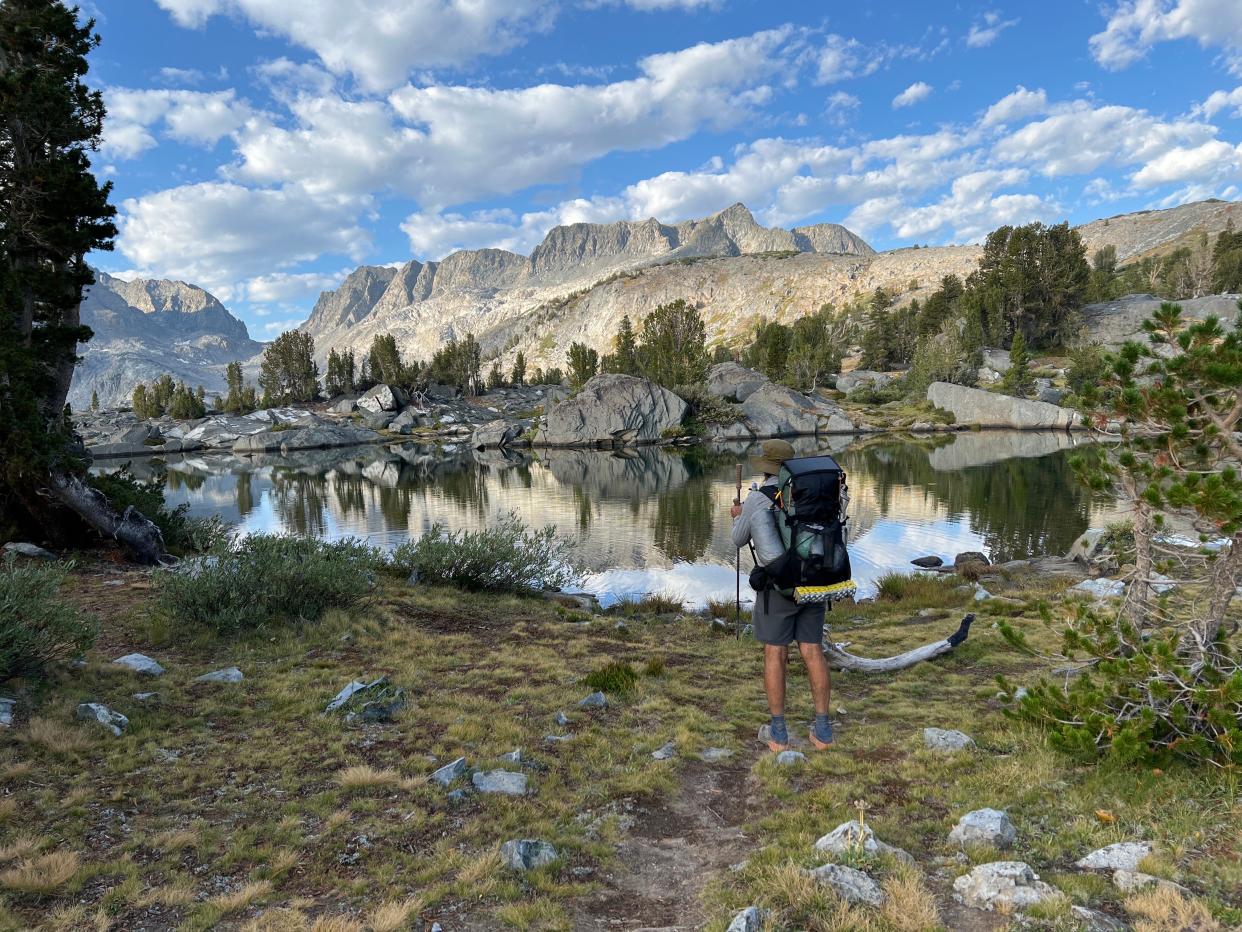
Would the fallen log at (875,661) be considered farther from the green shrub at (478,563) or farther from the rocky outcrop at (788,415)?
the rocky outcrop at (788,415)

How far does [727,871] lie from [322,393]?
16760 centimetres

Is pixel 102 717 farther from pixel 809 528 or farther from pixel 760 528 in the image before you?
pixel 809 528

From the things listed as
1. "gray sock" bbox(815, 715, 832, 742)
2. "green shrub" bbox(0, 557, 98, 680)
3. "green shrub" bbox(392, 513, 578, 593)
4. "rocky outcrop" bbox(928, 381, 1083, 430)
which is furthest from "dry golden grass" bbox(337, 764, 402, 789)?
"rocky outcrop" bbox(928, 381, 1083, 430)

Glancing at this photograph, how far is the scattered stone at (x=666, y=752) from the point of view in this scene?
723cm

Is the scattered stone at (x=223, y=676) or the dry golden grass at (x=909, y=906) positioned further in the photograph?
the scattered stone at (x=223, y=676)

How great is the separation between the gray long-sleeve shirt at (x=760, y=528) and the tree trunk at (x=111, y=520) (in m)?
15.9

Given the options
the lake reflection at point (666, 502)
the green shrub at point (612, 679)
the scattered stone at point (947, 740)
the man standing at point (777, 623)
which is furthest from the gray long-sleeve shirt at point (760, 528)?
the lake reflection at point (666, 502)

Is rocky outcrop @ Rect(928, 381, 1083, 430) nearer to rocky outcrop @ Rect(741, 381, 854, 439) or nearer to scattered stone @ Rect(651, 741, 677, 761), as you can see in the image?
rocky outcrop @ Rect(741, 381, 854, 439)

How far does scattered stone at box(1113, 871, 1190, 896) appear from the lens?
4.08 m

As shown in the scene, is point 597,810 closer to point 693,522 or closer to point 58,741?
point 58,741

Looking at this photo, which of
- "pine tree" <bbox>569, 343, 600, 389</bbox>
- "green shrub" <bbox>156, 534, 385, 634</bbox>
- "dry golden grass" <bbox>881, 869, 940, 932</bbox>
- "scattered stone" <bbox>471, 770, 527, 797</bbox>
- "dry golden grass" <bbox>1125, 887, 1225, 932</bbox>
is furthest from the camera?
"pine tree" <bbox>569, 343, 600, 389</bbox>

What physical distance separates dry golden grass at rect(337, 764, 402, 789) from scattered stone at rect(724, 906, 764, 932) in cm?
373

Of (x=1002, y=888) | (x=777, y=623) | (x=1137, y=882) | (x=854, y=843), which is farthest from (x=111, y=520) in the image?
(x=1137, y=882)

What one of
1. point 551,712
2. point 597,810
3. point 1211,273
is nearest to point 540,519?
point 551,712
